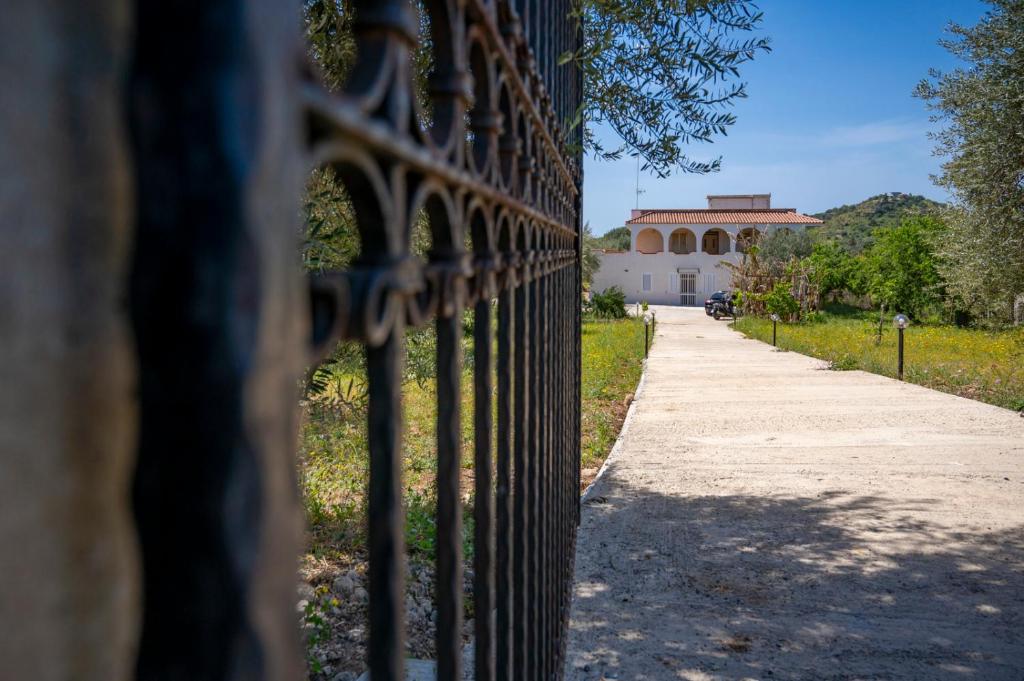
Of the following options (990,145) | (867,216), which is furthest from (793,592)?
(867,216)

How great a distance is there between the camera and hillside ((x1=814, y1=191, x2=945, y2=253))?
62.6 meters

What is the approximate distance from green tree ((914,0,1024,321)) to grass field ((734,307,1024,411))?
1558 millimetres

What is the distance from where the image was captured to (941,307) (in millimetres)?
30078

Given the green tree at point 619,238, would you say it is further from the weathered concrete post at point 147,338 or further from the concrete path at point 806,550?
the weathered concrete post at point 147,338

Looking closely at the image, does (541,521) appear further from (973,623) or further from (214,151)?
(973,623)

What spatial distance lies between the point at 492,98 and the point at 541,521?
3.75 ft

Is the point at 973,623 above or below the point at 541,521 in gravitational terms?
below

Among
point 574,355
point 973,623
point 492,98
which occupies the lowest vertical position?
point 973,623

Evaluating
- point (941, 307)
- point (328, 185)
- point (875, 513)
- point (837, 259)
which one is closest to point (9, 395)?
point (328, 185)

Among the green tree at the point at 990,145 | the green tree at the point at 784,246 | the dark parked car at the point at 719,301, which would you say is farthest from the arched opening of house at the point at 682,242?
the green tree at the point at 990,145

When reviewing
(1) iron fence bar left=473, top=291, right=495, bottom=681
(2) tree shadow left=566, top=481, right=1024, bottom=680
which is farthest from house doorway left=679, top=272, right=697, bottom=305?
(1) iron fence bar left=473, top=291, right=495, bottom=681

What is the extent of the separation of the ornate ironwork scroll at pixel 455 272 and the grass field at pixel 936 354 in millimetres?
9811

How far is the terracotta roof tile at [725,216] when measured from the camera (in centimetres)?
5016

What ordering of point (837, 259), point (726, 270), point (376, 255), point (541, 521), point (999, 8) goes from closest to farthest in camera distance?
point (376, 255) → point (541, 521) → point (999, 8) → point (837, 259) → point (726, 270)
